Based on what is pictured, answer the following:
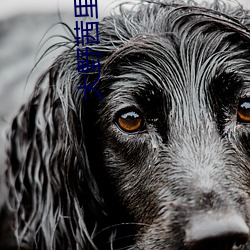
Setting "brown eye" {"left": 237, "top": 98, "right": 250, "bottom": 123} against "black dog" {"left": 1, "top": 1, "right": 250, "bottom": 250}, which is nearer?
"black dog" {"left": 1, "top": 1, "right": 250, "bottom": 250}

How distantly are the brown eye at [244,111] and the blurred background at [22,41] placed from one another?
1.02 meters

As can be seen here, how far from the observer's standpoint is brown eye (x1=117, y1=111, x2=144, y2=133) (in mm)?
Result: 3049

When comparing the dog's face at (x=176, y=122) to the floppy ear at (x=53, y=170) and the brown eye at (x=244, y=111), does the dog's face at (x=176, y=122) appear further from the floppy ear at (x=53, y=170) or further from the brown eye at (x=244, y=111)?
the floppy ear at (x=53, y=170)

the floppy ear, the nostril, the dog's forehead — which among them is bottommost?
the nostril

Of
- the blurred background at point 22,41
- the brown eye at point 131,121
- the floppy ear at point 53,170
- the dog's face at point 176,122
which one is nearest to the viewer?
the dog's face at point 176,122

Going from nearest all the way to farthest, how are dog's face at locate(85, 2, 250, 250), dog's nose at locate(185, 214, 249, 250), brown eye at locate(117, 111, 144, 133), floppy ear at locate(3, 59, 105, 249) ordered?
1. dog's nose at locate(185, 214, 249, 250)
2. dog's face at locate(85, 2, 250, 250)
3. brown eye at locate(117, 111, 144, 133)
4. floppy ear at locate(3, 59, 105, 249)

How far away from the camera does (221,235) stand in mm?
2615

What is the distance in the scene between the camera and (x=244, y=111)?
307cm

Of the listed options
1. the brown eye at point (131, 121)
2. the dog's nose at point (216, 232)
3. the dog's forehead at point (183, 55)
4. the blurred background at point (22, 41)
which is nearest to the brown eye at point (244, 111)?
the dog's forehead at point (183, 55)

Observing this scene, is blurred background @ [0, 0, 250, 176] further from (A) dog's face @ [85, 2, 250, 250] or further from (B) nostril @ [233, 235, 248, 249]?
(B) nostril @ [233, 235, 248, 249]

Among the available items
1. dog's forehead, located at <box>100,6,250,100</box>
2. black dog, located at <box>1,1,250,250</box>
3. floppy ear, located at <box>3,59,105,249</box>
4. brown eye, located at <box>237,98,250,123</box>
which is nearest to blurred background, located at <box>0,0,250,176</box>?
floppy ear, located at <box>3,59,105,249</box>

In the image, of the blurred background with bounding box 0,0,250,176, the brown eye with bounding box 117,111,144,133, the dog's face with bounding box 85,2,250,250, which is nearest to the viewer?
the dog's face with bounding box 85,2,250,250

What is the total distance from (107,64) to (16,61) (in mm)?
1044

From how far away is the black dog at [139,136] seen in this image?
9.66ft
